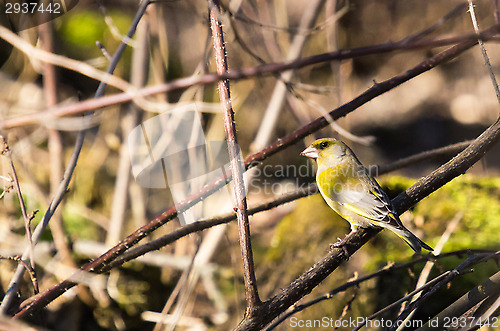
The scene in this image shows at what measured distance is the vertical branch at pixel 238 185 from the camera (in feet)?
4.50

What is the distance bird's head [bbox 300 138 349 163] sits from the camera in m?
2.68

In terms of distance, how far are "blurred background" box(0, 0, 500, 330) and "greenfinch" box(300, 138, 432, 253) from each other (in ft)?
0.55

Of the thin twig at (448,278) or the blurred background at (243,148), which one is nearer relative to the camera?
the thin twig at (448,278)

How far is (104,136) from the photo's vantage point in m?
4.82

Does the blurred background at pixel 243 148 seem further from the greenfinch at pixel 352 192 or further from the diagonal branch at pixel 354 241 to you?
the diagonal branch at pixel 354 241

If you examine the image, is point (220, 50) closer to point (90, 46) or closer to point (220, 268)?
point (220, 268)

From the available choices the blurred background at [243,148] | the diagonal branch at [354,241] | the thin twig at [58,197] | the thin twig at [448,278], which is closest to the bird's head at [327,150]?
the blurred background at [243,148]

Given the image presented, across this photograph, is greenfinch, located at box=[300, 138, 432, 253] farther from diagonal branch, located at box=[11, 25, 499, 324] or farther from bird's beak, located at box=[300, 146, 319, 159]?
diagonal branch, located at box=[11, 25, 499, 324]

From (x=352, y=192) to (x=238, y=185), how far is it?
1207 millimetres

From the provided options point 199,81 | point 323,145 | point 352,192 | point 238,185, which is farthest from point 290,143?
point 199,81

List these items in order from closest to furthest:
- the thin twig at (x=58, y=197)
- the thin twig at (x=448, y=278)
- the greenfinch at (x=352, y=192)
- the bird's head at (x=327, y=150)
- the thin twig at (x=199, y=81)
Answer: the thin twig at (x=199, y=81) → the thin twig at (x=448, y=278) → the thin twig at (x=58, y=197) → the greenfinch at (x=352, y=192) → the bird's head at (x=327, y=150)

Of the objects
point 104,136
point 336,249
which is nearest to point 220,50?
point 336,249

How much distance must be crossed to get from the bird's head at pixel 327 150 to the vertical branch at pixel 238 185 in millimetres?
1303

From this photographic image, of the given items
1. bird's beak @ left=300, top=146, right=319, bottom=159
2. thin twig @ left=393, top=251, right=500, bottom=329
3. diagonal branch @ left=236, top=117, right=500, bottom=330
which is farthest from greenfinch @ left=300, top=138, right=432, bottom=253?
thin twig @ left=393, top=251, right=500, bottom=329
